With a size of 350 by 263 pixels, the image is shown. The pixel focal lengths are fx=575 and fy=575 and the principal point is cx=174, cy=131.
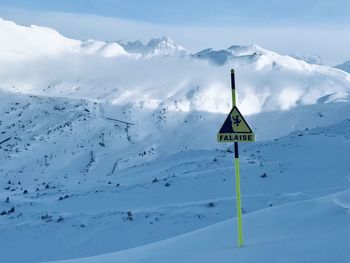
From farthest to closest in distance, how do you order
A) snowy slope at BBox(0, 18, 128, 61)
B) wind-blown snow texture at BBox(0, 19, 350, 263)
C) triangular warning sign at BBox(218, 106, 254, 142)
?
snowy slope at BBox(0, 18, 128, 61) → wind-blown snow texture at BBox(0, 19, 350, 263) → triangular warning sign at BBox(218, 106, 254, 142)

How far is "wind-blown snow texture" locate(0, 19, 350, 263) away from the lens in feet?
27.7

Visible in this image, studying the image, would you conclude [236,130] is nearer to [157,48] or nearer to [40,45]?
[157,48]

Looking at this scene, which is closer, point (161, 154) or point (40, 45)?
point (161, 154)

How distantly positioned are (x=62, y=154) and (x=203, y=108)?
11981 millimetres

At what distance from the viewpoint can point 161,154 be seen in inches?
1233

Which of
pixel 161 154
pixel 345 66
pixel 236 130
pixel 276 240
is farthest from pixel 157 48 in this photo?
pixel 276 240

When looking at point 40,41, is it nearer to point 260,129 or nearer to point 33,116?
point 33,116

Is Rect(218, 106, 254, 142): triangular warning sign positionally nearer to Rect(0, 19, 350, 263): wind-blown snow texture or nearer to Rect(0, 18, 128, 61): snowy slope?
Rect(0, 19, 350, 263): wind-blown snow texture

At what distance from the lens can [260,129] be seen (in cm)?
3669

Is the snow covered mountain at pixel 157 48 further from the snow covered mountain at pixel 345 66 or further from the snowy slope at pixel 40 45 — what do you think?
the snow covered mountain at pixel 345 66

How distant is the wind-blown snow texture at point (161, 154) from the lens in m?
8.45

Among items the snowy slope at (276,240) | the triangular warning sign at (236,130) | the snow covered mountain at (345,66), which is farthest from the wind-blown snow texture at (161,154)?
the snow covered mountain at (345,66)

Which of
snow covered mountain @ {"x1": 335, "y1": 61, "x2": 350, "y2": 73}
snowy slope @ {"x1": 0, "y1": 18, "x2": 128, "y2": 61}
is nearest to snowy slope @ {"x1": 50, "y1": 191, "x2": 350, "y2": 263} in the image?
snowy slope @ {"x1": 0, "y1": 18, "x2": 128, "y2": 61}

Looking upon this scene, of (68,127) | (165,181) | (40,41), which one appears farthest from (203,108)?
(40,41)
